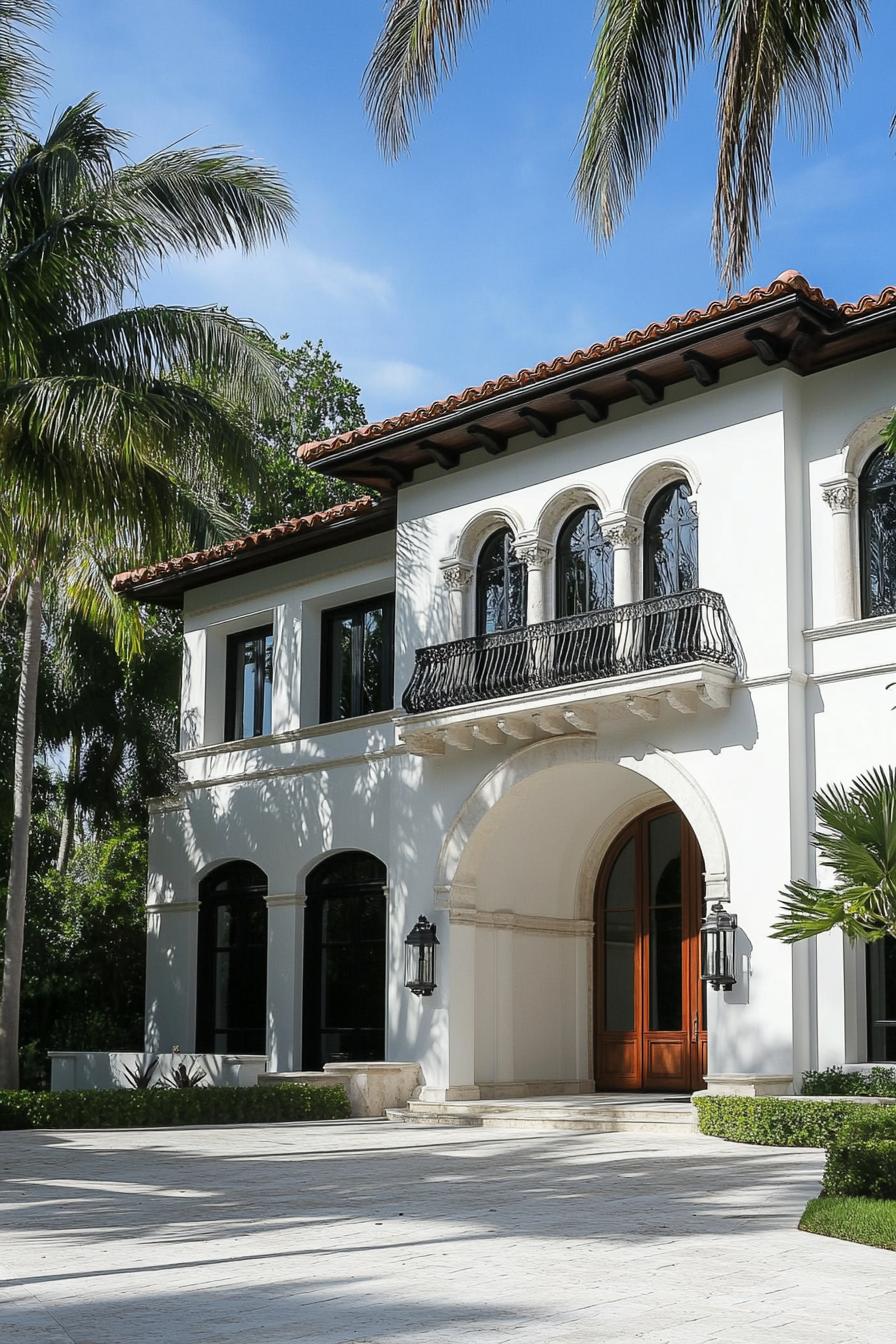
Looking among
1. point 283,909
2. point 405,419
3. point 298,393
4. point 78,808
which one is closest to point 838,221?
point 405,419

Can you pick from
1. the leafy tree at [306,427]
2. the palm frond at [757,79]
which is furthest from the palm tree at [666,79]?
the leafy tree at [306,427]

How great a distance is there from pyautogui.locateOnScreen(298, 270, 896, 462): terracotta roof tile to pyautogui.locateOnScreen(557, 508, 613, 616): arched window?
1929 mm

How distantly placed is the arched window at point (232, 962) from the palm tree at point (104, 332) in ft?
22.3

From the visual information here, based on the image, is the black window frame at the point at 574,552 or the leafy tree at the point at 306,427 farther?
the leafy tree at the point at 306,427

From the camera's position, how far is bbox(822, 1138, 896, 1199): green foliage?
29.2 ft

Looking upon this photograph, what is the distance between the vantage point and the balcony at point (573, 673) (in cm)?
1667

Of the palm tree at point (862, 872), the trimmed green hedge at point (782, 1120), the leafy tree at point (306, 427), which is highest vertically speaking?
the leafy tree at point (306, 427)

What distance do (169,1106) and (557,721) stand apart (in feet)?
20.6

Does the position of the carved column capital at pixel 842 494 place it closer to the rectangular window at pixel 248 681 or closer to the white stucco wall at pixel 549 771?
the white stucco wall at pixel 549 771

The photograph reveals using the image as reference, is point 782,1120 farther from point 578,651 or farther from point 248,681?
point 248,681

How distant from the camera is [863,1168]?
9062 millimetres

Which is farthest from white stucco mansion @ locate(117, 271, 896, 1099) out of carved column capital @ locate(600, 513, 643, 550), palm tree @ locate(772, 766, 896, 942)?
palm tree @ locate(772, 766, 896, 942)

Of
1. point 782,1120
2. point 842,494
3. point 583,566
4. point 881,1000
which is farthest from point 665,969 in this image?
point 842,494

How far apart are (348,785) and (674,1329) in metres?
15.6
